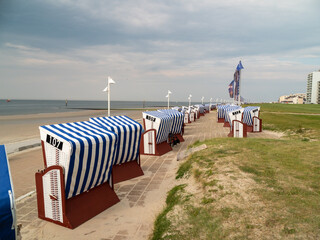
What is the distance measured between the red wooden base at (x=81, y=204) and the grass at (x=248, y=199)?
5.66 feet

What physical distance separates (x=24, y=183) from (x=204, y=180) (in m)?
6.24

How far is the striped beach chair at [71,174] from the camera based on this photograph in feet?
18.1

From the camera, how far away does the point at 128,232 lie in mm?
5348

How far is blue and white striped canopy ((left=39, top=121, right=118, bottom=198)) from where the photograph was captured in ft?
18.2

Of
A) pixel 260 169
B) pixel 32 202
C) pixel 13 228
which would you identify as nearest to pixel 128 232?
pixel 13 228

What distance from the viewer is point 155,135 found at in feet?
39.7

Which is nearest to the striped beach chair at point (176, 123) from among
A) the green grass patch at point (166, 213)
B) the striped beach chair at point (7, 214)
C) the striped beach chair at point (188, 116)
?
the green grass patch at point (166, 213)

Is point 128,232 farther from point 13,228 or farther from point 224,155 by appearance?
point 224,155

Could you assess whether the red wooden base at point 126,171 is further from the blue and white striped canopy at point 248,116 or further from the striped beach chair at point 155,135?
the blue and white striped canopy at point 248,116

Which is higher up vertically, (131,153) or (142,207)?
(131,153)

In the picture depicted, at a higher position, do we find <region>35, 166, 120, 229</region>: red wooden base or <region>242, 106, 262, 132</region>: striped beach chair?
<region>242, 106, 262, 132</region>: striped beach chair

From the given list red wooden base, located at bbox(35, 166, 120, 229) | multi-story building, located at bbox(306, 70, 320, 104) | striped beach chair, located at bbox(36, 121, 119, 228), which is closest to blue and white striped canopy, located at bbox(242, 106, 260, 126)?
red wooden base, located at bbox(35, 166, 120, 229)

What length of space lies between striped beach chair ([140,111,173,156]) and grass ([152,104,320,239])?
335cm

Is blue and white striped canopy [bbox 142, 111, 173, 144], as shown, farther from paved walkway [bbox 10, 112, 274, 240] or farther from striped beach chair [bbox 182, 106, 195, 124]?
striped beach chair [bbox 182, 106, 195, 124]
